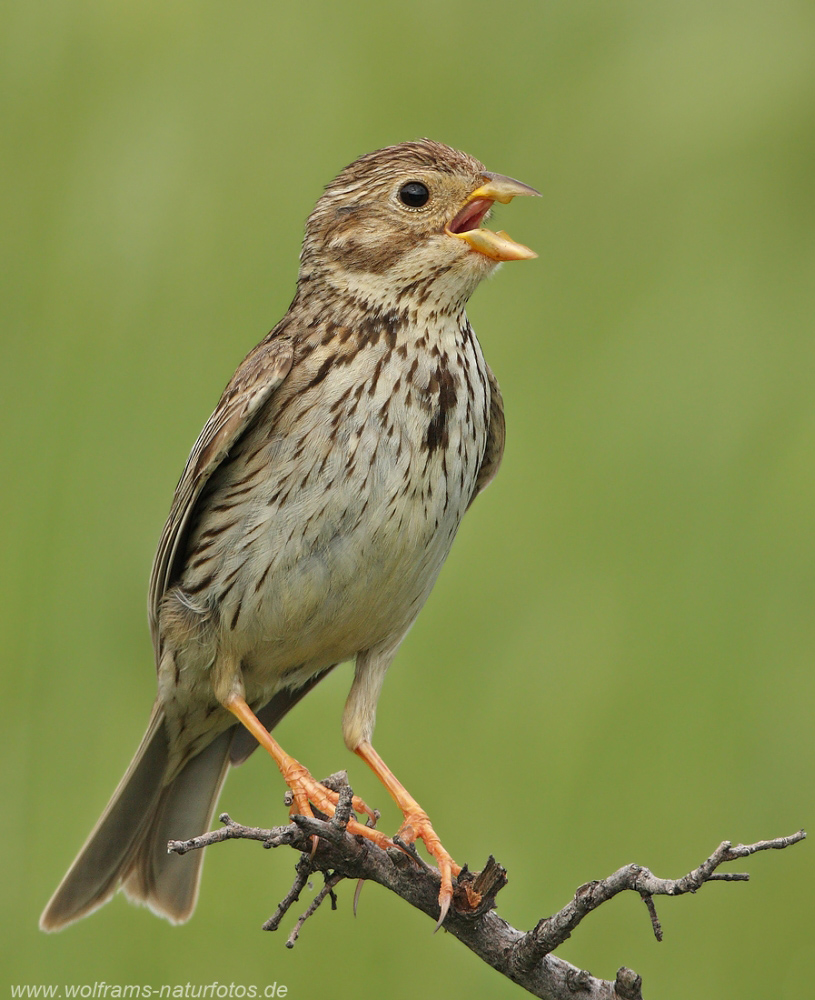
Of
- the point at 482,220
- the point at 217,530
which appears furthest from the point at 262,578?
the point at 482,220

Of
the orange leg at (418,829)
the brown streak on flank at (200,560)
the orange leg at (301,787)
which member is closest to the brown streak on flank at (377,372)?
the brown streak on flank at (200,560)

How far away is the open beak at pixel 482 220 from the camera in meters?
2.96

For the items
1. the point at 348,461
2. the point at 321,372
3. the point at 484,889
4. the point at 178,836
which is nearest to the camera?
the point at 484,889

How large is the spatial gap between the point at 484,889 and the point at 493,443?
135 centimetres

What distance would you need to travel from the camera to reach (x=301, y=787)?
313 centimetres

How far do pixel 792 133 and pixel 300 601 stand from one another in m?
3.53

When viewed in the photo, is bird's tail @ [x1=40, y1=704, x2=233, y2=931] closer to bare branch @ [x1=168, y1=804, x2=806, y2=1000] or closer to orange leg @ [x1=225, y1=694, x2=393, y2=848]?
orange leg @ [x1=225, y1=694, x2=393, y2=848]

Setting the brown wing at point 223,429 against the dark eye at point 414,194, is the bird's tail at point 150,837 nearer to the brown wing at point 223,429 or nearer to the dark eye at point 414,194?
the brown wing at point 223,429

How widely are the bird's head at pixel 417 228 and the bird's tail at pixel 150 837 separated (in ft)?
4.67

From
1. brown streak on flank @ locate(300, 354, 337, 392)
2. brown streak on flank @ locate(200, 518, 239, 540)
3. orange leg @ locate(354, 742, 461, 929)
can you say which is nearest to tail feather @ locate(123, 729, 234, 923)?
orange leg @ locate(354, 742, 461, 929)

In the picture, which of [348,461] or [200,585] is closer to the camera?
[348,461]

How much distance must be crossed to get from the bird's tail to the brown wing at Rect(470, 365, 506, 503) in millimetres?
1098

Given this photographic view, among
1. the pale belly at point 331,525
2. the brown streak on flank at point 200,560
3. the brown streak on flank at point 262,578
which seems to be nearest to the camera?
the pale belly at point 331,525

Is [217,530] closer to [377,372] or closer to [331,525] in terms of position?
[331,525]
